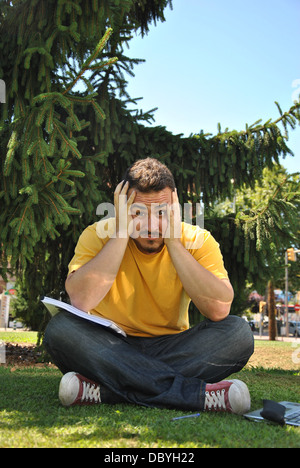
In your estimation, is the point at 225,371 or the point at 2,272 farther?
the point at 2,272

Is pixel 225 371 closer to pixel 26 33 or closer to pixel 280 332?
pixel 26 33

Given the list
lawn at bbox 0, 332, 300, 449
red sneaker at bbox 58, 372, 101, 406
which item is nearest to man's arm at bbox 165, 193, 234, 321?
lawn at bbox 0, 332, 300, 449

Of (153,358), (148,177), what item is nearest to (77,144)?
(148,177)

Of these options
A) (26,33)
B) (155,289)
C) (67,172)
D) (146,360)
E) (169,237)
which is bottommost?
(146,360)

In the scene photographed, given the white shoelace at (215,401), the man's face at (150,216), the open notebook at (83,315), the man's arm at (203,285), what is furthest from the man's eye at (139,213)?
the white shoelace at (215,401)

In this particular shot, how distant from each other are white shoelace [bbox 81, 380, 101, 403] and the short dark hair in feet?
3.86

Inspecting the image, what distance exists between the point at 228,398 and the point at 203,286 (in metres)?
0.61

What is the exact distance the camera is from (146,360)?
2314 mm

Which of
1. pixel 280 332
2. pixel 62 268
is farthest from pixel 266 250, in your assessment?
pixel 280 332

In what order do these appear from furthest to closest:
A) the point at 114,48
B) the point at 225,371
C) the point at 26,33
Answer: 1. the point at 114,48
2. the point at 26,33
3. the point at 225,371

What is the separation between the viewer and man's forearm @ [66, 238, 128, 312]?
2494 mm

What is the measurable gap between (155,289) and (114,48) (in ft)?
13.6

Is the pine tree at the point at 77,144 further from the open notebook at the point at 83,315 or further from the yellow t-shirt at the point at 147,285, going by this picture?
the open notebook at the point at 83,315

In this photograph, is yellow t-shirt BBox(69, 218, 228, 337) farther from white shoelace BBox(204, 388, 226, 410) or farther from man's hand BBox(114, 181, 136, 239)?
white shoelace BBox(204, 388, 226, 410)
